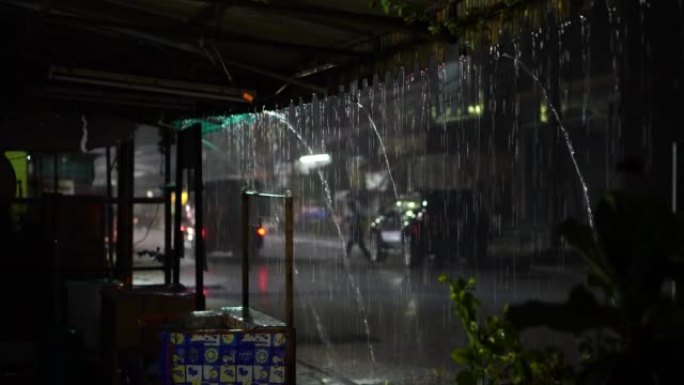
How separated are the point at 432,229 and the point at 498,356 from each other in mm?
20548

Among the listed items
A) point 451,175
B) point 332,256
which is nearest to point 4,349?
point 332,256

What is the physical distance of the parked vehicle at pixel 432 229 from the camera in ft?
74.6

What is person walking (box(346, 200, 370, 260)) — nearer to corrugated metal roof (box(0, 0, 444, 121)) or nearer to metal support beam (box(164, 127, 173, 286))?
metal support beam (box(164, 127, 173, 286))

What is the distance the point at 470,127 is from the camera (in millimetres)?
30188

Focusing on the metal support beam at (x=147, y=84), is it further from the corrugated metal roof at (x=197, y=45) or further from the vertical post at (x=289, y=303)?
the vertical post at (x=289, y=303)

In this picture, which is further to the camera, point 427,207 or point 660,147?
point 427,207

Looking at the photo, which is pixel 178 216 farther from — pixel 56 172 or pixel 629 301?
pixel 629 301

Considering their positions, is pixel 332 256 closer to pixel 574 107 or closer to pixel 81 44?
pixel 574 107

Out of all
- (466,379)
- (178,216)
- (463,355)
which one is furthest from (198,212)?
(466,379)

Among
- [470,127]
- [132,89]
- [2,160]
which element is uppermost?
[470,127]

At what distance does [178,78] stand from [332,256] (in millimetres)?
21715

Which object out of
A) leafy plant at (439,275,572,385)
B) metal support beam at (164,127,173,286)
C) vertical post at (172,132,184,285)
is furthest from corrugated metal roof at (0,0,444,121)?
leafy plant at (439,275,572,385)

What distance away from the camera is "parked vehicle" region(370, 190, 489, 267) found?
22734 mm

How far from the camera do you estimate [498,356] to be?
307cm
